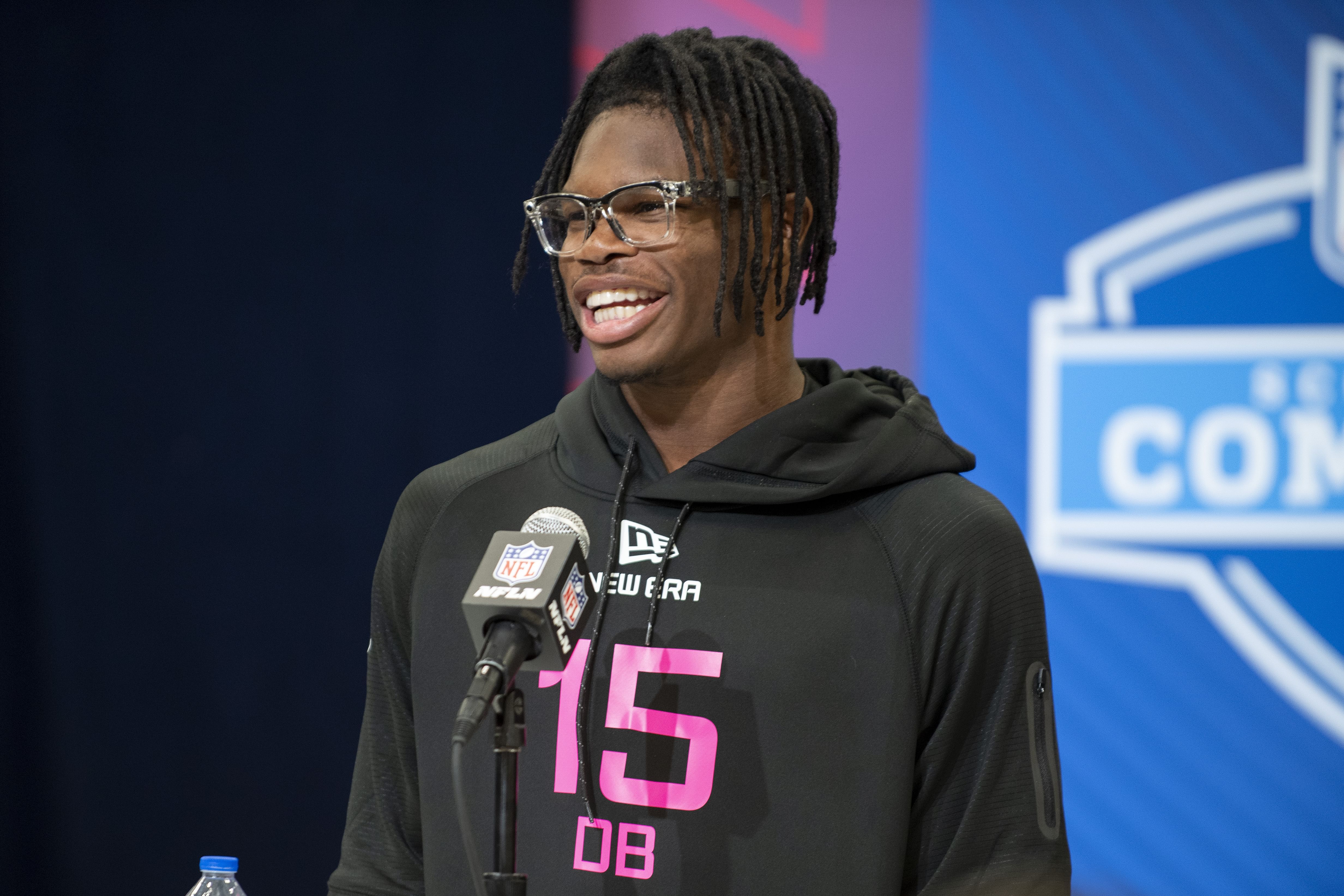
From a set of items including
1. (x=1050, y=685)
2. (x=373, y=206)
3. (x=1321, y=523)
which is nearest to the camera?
(x=1050, y=685)

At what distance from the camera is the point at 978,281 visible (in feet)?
8.71

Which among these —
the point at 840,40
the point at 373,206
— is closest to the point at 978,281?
the point at 840,40

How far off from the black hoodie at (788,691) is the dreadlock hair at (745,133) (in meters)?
0.16

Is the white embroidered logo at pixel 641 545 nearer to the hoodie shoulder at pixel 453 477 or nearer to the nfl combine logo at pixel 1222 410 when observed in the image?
the hoodie shoulder at pixel 453 477

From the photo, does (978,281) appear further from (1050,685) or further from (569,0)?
(1050,685)

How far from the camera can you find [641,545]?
1.35m

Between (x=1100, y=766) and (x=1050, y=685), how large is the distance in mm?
1430

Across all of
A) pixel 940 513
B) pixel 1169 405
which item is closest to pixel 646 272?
pixel 940 513

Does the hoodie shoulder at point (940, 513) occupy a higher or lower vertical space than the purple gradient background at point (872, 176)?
lower

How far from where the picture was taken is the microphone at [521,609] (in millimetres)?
917

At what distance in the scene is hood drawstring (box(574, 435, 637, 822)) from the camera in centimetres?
127

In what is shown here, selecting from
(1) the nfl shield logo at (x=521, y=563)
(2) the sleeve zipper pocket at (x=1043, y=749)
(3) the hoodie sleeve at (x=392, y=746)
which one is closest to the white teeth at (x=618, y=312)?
(3) the hoodie sleeve at (x=392, y=746)

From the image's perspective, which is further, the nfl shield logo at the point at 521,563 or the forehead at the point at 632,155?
the forehead at the point at 632,155

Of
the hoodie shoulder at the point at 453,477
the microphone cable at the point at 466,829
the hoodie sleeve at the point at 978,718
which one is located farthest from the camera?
the hoodie shoulder at the point at 453,477
